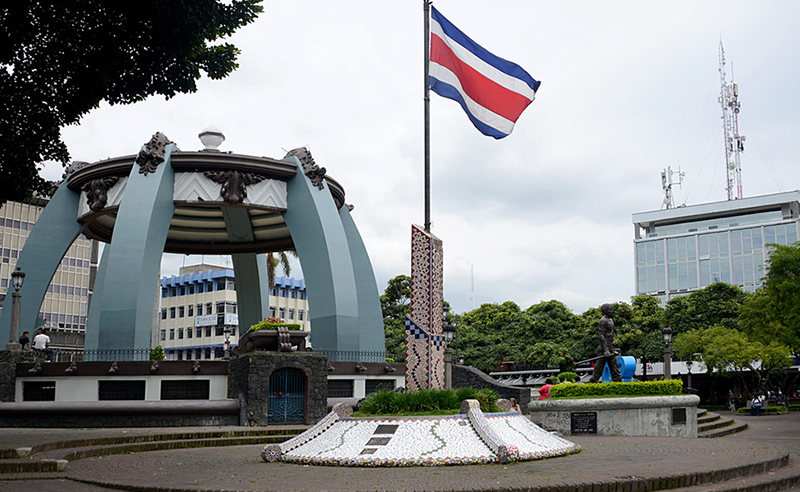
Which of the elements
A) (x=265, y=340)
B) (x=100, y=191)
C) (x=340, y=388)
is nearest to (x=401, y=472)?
(x=265, y=340)

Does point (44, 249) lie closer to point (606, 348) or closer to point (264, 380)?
point (264, 380)

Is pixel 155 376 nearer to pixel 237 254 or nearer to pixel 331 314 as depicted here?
pixel 331 314

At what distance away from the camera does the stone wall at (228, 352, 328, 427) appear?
69.1 ft

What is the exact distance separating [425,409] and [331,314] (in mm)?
14202

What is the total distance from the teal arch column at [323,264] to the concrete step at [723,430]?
11.8 m

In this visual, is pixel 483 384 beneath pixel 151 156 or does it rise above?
beneath

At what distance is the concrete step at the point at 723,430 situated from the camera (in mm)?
20953

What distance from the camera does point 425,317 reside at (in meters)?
14.7

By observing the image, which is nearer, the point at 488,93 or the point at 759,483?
the point at 759,483

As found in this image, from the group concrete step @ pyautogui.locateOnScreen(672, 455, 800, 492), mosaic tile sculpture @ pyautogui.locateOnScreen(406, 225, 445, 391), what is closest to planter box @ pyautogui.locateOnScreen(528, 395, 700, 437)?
mosaic tile sculpture @ pyautogui.locateOnScreen(406, 225, 445, 391)

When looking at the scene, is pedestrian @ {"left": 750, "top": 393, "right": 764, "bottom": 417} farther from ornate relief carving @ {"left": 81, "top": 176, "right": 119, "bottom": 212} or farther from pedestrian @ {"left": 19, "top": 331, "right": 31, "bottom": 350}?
pedestrian @ {"left": 19, "top": 331, "right": 31, "bottom": 350}

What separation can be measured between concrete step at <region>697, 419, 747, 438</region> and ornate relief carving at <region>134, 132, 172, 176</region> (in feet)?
65.2

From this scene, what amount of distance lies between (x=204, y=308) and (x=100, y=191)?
53.9m

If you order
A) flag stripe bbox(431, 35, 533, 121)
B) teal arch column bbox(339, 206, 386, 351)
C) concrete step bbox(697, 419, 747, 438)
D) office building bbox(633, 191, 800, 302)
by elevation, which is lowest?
concrete step bbox(697, 419, 747, 438)
